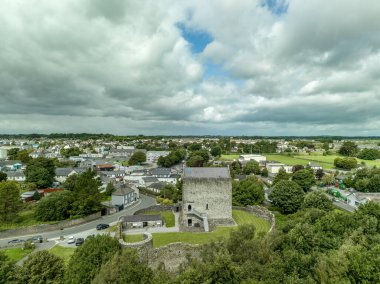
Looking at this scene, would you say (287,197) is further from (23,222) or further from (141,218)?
(23,222)

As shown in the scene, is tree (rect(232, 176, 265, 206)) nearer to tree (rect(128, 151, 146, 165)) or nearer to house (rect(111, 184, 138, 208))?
house (rect(111, 184, 138, 208))

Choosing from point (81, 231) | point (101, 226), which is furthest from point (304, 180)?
point (81, 231)

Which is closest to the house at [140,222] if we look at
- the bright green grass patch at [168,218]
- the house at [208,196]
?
the bright green grass patch at [168,218]

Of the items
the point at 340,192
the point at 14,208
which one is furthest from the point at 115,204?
the point at 340,192

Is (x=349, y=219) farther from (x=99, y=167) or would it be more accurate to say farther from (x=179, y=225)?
(x=99, y=167)

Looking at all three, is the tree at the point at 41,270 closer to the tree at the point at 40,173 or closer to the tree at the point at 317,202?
the tree at the point at 317,202

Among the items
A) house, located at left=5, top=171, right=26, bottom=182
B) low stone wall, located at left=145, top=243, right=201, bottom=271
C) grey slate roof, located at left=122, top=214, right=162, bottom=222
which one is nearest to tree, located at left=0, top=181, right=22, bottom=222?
grey slate roof, located at left=122, top=214, right=162, bottom=222
